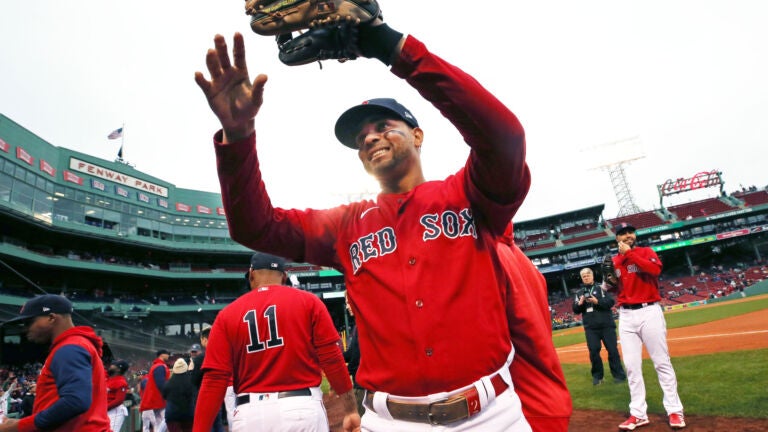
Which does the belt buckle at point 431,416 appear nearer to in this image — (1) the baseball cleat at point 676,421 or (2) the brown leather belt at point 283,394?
(2) the brown leather belt at point 283,394

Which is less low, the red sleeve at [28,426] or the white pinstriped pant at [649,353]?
the red sleeve at [28,426]

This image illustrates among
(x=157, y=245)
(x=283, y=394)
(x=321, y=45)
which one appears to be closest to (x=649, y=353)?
(x=283, y=394)

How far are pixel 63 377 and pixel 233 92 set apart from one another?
2750 mm

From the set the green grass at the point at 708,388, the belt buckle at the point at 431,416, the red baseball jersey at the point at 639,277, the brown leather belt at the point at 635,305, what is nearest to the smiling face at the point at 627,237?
the red baseball jersey at the point at 639,277

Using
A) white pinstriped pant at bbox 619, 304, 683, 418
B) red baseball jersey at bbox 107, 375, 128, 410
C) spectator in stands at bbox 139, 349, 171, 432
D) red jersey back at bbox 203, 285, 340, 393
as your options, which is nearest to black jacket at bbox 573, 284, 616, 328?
white pinstriped pant at bbox 619, 304, 683, 418

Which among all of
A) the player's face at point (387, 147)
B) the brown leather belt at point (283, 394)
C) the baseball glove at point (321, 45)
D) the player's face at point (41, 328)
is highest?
the baseball glove at point (321, 45)

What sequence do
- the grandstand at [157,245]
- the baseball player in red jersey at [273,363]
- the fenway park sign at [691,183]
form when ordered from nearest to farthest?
the baseball player in red jersey at [273,363], the grandstand at [157,245], the fenway park sign at [691,183]

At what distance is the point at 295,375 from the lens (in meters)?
3.15

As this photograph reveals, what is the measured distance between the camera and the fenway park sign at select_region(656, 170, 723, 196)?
48.1 metres

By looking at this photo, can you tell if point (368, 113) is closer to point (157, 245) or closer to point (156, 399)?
point (156, 399)

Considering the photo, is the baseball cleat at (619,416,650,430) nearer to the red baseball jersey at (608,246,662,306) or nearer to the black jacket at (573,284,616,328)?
the red baseball jersey at (608,246,662,306)

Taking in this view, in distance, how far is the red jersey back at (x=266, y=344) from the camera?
3.09 meters

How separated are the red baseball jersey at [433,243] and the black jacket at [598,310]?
6.69 m

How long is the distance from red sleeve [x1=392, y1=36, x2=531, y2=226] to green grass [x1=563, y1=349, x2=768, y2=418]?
16.1 ft
